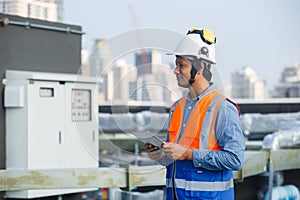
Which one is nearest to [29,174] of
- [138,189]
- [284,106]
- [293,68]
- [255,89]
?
[138,189]

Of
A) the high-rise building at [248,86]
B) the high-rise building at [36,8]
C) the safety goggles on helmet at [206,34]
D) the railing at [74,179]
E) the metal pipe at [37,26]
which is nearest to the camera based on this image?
the safety goggles on helmet at [206,34]

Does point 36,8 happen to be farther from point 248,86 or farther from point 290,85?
point 290,85

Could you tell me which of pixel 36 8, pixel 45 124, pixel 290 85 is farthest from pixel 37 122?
pixel 290 85

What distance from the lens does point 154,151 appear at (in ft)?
8.71

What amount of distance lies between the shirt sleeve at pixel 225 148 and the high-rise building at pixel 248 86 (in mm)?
8559

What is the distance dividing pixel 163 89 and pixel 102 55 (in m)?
0.32

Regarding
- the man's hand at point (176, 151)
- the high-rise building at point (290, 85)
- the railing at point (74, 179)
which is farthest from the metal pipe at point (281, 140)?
the high-rise building at point (290, 85)

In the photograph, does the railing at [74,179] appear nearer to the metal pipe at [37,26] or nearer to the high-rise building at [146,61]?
the metal pipe at [37,26]

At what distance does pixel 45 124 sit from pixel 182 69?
11.0 feet

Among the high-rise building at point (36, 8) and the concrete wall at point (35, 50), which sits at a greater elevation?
the high-rise building at point (36, 8)

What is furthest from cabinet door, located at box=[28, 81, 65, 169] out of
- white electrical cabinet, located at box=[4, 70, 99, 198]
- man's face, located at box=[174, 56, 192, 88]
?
man's face, located at box=[174, 56, 192, 88]

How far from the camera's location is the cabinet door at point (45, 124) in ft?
18.5

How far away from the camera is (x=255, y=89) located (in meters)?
13.2

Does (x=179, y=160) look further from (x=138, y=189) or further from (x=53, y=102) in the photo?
(x=138, y=189)
